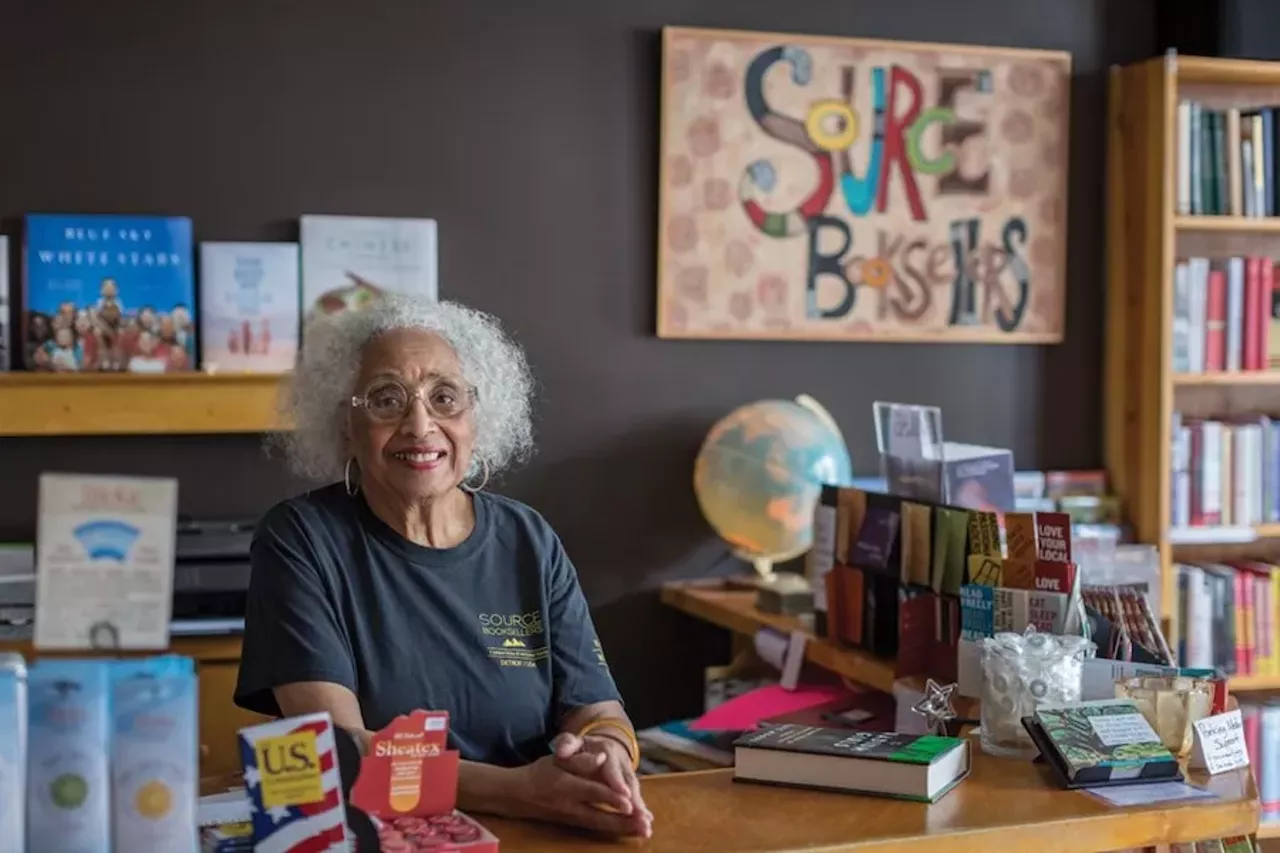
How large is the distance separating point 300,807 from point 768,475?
2275 millimetres

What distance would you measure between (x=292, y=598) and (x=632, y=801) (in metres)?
0.61

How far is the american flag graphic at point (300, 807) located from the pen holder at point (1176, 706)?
1.17m

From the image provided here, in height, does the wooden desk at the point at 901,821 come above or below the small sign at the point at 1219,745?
below

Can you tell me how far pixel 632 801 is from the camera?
1.77m

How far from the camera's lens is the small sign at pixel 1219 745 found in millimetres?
2062

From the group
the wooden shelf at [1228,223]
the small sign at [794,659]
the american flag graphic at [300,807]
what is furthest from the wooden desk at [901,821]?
the wooden shelf at [1228,223]

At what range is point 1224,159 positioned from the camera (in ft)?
13.0

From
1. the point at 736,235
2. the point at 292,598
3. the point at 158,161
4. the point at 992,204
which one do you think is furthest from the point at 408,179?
the point at 292,598

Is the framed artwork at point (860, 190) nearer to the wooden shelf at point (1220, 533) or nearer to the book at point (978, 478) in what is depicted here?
the wooden shelf at point (1220, 533)

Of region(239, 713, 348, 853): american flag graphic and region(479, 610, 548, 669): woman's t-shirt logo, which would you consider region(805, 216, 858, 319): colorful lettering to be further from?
region(239, 713, 348, 853): american flag graphic

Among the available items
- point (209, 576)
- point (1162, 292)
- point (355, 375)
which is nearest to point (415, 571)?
point (355, 375)

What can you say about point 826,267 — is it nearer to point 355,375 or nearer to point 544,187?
point 544,187

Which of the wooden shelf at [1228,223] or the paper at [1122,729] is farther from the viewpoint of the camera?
the wooden shelf at [1228,223]

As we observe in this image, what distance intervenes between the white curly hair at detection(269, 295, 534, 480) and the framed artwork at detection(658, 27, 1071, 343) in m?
1.50
